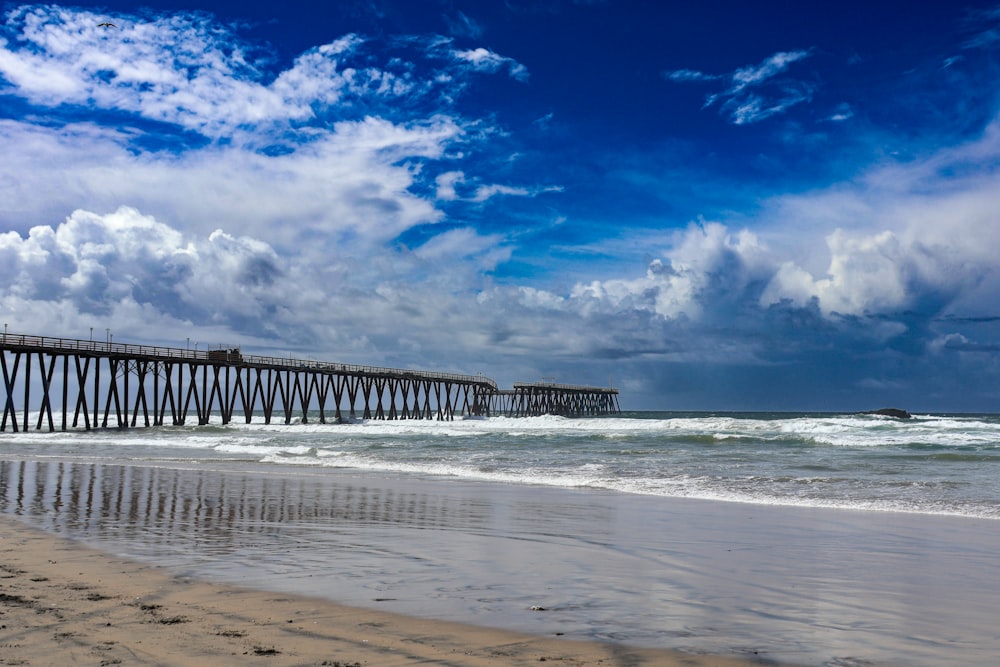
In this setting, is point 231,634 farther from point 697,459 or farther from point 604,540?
point 697,459

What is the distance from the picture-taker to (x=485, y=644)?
4504mm

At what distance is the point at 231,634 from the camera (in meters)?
4.57

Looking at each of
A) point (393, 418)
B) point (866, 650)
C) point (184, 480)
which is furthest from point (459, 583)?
point (393, 418)

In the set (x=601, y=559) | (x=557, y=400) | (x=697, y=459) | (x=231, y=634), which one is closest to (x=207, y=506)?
(x=601, y=559)

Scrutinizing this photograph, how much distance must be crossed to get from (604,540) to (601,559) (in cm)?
114

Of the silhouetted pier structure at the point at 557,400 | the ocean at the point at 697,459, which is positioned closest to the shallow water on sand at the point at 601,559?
the ocean at the point at 697,459

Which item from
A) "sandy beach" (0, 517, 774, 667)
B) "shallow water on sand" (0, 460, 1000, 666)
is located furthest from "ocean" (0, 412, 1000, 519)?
"sandy beach" (0, 517, 774, 667)

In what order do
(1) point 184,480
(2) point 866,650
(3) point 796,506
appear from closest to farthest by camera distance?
(2) point 866,650 → (3) point 796,506 → (1) point 184,480

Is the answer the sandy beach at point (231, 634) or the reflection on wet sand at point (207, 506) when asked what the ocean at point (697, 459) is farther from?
the sandy beach at point (231, 634)

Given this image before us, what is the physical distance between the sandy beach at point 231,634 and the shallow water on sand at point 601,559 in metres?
0.33

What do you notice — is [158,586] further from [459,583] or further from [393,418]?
[393,418]

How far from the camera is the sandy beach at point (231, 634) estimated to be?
4.14 m

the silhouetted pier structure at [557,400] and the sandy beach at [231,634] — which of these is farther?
the silhouetted pier structure at [557,400]

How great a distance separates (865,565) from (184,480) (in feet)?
43.4
